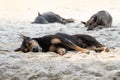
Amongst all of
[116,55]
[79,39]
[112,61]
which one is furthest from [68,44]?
[112,61]

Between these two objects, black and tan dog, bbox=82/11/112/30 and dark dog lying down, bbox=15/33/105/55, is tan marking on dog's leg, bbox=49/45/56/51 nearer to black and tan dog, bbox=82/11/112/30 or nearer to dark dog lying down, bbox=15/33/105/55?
dark dog lying down, bbox=15/33/105/55

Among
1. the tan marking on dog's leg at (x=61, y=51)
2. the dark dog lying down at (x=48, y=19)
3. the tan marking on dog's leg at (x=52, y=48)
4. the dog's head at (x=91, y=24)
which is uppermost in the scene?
the dark dog lying down at (x=48, y=19)

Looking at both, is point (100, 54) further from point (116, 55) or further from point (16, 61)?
point (16, 61)

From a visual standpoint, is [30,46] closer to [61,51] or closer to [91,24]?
[61,51]

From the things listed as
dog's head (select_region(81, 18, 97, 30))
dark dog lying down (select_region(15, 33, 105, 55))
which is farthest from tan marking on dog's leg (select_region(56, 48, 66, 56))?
dog's head (select_region(81, 18, 97, 30))

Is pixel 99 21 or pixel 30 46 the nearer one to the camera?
pixel 30 46

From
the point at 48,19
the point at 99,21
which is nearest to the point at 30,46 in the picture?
the point at 99,21

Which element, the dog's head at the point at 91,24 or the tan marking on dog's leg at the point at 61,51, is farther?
the dog's head at the point at 91,24

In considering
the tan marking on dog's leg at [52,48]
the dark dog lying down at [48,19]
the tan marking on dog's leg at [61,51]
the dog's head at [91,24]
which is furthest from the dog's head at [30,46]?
the dark dog lying down at [48,19]

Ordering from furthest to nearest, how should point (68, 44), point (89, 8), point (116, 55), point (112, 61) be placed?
point (89, 8)
point (68, 44)
point (116, 55)
point (112, 61)

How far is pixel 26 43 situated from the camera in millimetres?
9156

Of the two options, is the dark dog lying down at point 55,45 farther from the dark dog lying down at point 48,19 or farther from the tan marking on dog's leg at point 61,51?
the dark dog lying down at point 48,19

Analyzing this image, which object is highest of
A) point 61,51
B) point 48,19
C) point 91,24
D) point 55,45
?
point 48,19

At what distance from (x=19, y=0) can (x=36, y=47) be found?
2078cm
